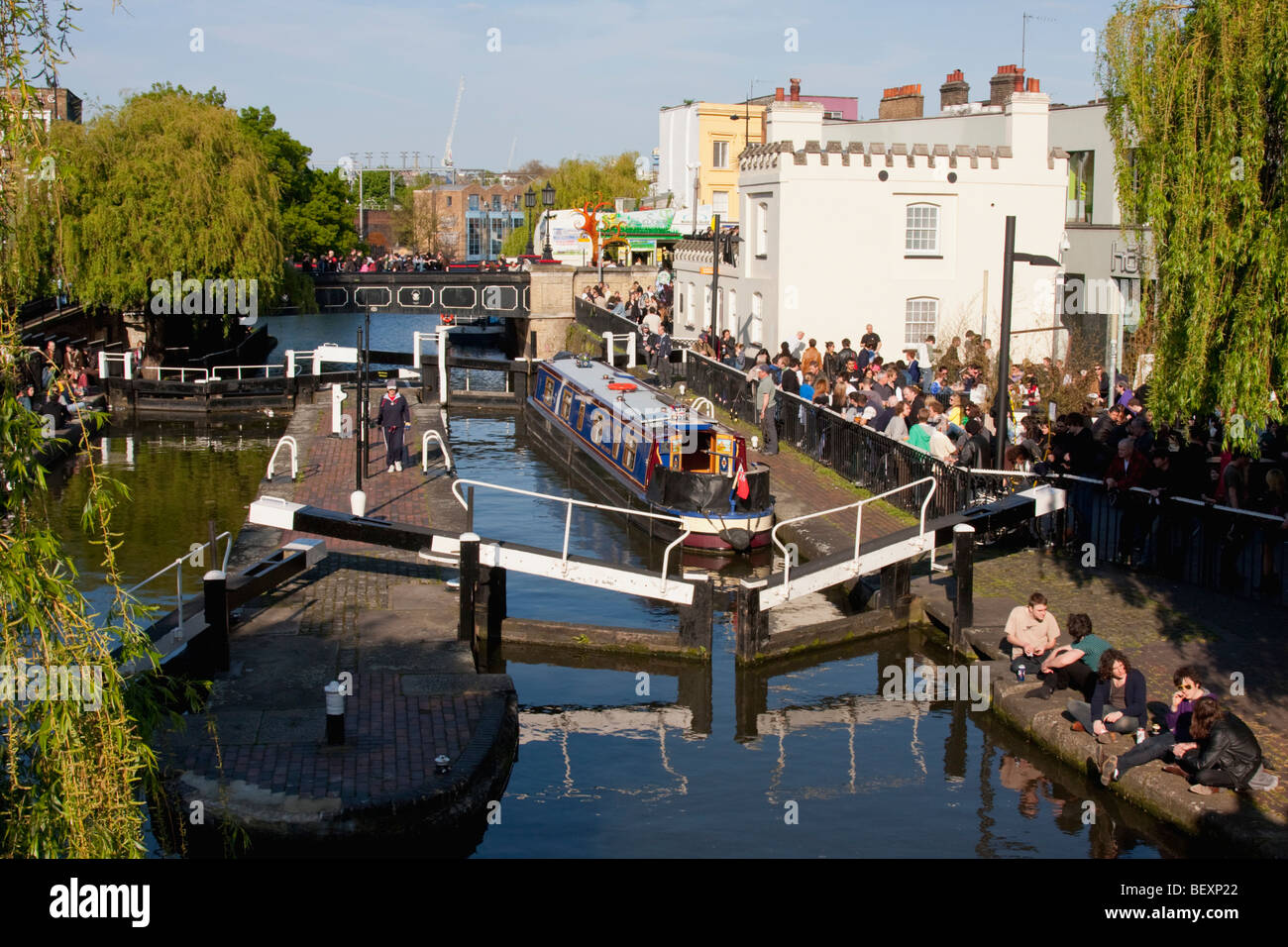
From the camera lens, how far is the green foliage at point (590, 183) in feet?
261

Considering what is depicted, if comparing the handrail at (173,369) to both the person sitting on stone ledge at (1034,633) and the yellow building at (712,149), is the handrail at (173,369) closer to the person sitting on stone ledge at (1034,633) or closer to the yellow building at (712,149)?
the person sitting on stone ledge at (1034,633)

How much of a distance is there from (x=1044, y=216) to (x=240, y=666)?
2666 cm

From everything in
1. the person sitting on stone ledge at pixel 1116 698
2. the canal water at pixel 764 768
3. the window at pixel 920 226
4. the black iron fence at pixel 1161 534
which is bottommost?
the canal water at pixel 764 768

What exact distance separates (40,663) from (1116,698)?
942 centimetres

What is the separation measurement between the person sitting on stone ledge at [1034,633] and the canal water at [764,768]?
0.81 meters

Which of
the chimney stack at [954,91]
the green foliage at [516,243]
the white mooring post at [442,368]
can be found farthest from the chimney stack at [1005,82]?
the green foliage at [516,243]

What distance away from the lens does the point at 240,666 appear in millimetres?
13680

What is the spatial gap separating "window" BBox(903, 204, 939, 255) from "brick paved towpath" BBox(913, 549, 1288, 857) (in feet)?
54.0

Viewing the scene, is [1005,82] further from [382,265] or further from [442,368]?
[382,265]

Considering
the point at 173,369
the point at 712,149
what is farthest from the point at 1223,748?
the point at 712,149

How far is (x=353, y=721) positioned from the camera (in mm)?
12336

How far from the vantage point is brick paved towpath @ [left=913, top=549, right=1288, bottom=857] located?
10.3 meters

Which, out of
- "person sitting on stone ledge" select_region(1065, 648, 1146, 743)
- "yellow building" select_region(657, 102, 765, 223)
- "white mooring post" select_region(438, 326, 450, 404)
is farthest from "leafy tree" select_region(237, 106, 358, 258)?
"person sitting on stone ledge" select_region(1065, 648, 1146, 743)
